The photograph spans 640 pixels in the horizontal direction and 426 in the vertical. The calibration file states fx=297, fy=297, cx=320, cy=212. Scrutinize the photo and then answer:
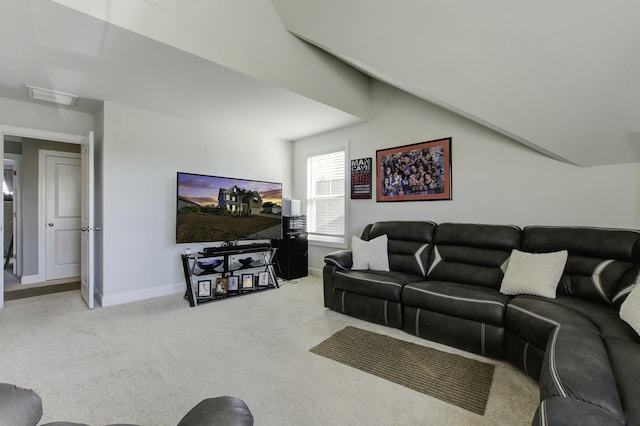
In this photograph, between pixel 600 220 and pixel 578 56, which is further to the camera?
pixel 600 220

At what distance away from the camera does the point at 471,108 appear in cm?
279

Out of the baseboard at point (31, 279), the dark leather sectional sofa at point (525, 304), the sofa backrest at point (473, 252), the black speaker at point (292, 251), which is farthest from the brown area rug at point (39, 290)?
the sofa backrest at point (473, 252)

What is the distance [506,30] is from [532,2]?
A: 22 centimetres

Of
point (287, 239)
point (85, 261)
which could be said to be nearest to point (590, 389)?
point (287, 239)

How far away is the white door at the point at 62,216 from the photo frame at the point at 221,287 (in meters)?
3.01

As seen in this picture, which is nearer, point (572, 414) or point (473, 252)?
point (572, 414)

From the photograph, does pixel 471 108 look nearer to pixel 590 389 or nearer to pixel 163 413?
pixel 590 389

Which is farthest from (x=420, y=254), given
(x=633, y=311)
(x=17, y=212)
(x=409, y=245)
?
(x=17, y=212)

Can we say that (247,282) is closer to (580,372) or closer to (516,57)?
(580,372)

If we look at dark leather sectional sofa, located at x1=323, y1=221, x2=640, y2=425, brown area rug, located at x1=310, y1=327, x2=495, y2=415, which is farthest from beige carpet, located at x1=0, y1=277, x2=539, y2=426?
dark leather sectional sofa, located at x1=323, y1=221, x2=640, y2=425

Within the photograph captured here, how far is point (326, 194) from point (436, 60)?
279 centimetres

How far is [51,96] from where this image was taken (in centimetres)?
332

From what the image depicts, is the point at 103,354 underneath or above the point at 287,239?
underneath

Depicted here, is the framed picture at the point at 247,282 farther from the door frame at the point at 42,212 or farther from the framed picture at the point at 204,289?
the door frame at the point at 42,212
